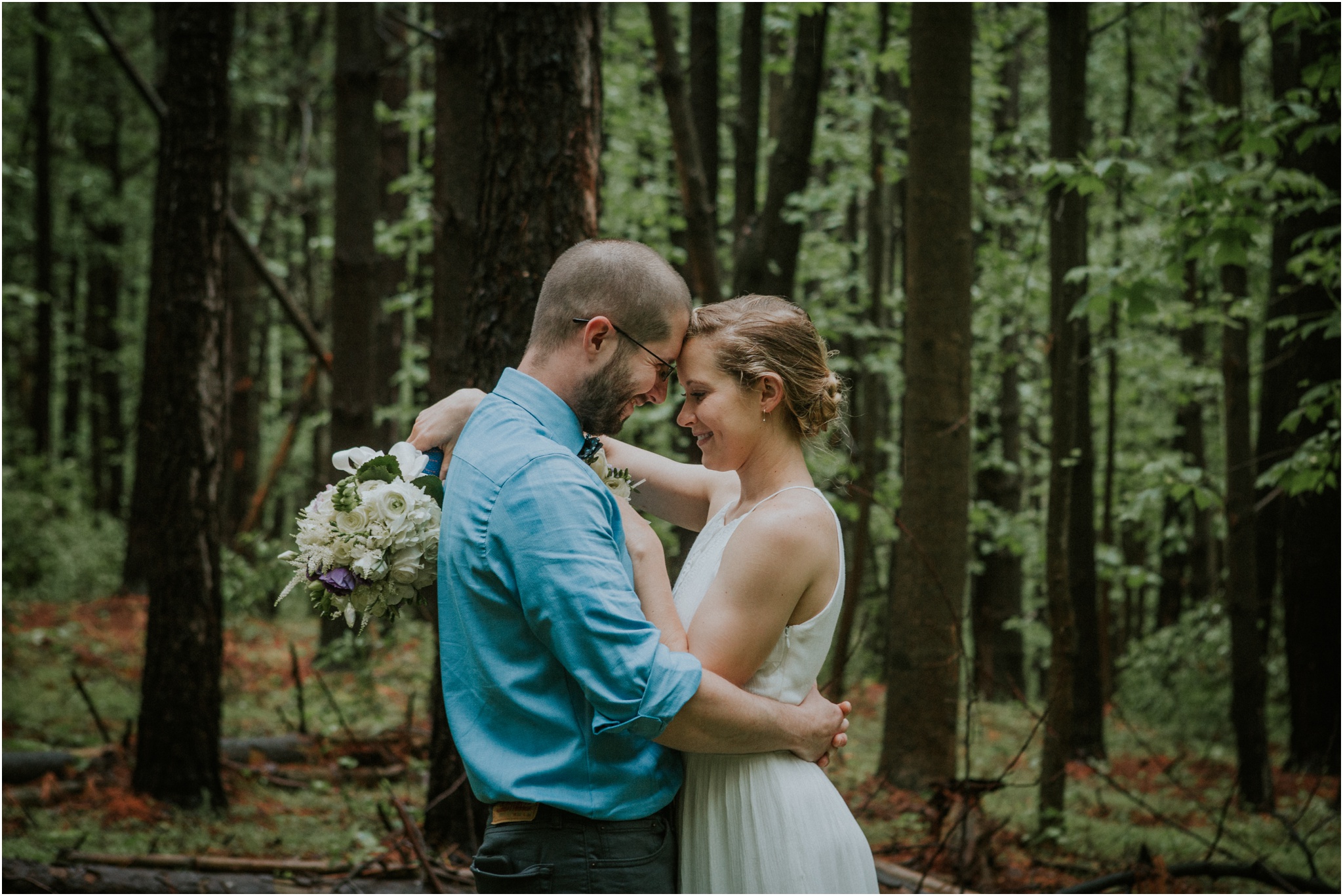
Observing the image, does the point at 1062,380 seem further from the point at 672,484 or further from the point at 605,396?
the point at 605,396

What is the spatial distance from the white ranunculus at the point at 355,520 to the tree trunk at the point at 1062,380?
4.44 meters

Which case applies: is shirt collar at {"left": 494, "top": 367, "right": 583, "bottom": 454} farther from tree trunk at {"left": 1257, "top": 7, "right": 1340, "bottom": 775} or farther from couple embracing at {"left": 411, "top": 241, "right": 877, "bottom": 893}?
tree trunk at {"left": 1257, "top": 7, "right": 1340, "bottom": 775}

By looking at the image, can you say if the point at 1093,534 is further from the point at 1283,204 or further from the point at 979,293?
the point at 979,293

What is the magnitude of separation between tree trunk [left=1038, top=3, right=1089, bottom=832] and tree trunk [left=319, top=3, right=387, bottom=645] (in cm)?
659

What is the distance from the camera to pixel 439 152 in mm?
8312

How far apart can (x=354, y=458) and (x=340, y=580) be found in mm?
369

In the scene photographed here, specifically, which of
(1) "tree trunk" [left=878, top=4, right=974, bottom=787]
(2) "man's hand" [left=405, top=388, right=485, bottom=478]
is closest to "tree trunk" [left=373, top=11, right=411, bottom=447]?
(1) "tree trunk" [left=878, top=4, right=974, bottom=787]

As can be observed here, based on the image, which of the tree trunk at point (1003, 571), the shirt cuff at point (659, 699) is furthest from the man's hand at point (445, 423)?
the tree trunk at point (1003, 571)

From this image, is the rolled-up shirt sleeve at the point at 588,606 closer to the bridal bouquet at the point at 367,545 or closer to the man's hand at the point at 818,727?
the bridal bouquet at the point at 367,545

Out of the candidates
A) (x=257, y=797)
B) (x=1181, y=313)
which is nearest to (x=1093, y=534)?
(x=1181, y=313)

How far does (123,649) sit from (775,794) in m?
11.7

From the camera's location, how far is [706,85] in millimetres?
9695

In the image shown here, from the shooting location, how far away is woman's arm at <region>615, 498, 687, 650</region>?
2305mm

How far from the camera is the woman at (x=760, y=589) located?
246cm
